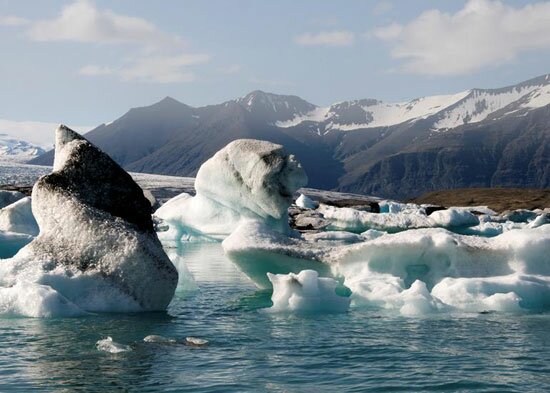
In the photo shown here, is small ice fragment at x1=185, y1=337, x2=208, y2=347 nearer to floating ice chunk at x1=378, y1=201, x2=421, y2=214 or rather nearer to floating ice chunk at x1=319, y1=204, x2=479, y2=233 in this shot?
floating ice chunk at x1=319, y1=204, x2=479, y2=233

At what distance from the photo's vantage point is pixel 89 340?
13.4m

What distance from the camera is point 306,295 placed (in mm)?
16906

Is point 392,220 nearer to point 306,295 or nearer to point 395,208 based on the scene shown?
point 395,208

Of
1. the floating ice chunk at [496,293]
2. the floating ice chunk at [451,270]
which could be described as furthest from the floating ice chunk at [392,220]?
the floating ice chunk at [496,293]

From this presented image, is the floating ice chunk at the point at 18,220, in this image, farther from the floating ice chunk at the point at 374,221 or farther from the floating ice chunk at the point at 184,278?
the floating ice chunk at the point at 374,221

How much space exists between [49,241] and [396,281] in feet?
26.3

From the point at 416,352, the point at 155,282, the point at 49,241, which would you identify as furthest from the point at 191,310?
the point at 416,352

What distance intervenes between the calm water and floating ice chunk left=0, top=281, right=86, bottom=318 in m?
0.26

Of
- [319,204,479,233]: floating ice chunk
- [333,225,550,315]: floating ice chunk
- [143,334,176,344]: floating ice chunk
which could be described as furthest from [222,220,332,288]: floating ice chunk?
[319,204,479,233]: floating ice chunk

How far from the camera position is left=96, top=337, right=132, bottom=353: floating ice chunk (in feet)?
41.3

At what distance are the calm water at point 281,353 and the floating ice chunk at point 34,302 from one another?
10.2 inches

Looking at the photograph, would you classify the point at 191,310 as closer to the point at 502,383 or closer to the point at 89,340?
the point at 89,340

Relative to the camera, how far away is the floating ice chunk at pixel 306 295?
55.4ft

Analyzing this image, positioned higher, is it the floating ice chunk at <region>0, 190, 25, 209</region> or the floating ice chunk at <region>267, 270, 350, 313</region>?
the floating ice chunk at <region>0, 190, 25, 209</region>
